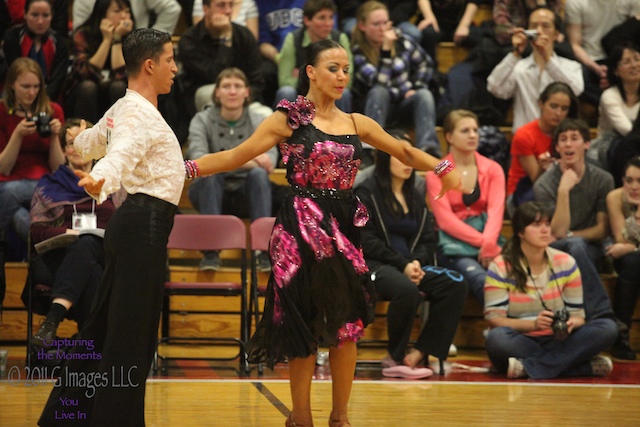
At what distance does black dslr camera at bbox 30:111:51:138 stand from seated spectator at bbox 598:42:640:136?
4.44 metres

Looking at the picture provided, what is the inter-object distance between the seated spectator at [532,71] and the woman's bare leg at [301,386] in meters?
4.39

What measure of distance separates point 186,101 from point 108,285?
14.4 ft

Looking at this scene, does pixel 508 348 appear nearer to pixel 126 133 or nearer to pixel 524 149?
pixel 524 149

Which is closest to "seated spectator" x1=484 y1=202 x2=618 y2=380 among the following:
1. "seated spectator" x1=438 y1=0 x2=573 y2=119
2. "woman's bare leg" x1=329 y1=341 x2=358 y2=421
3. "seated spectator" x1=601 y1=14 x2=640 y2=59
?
"woman's bare leg" x1=329 y1=341 x2=358 y2=421

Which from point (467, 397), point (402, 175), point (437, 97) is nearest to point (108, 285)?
point (467, 397)

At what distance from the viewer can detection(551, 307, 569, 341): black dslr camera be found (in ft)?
19.3

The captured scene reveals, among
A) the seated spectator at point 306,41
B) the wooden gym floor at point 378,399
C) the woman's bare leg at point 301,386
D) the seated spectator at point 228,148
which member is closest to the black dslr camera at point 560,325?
the wooden gym floor at point 378,399

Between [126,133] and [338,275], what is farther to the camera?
[338,275]

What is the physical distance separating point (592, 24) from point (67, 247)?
532cm

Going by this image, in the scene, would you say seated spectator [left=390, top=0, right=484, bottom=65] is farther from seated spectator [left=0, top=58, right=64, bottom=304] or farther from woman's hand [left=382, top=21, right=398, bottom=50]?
seated spectator [left=0, top=58, right=64, bottom=304]

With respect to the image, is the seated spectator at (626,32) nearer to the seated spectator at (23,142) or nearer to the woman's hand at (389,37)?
the woman's hand at (389,37)

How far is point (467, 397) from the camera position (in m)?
5.25

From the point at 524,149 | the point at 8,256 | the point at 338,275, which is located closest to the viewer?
the point at 338,275

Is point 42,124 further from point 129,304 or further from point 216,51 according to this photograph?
point 129,304
